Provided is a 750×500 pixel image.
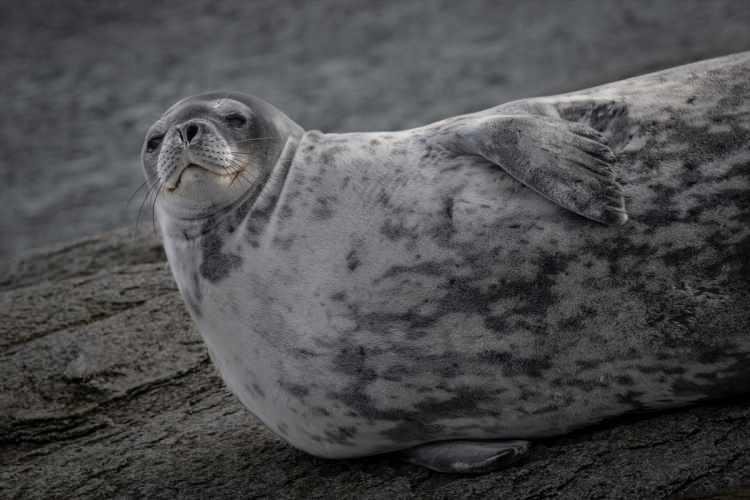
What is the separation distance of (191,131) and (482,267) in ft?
2.98

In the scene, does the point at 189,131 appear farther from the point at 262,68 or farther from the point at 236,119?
the point at 262,68

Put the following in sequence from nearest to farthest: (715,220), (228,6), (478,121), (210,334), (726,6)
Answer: (715,220) < (478,121) < (210,334) < (726,6) < (228,6)

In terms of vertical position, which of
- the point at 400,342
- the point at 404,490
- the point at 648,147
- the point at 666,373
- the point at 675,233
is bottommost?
A: the point at 404,490

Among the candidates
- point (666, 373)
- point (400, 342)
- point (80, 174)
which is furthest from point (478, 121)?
point (80, 174)

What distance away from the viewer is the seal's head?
2889 mm

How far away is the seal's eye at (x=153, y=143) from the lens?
3.10 m

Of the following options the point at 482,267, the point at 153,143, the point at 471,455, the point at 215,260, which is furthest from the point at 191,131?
the point at 471,455

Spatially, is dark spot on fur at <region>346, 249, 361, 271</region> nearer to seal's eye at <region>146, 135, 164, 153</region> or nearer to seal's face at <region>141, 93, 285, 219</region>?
seal's face at <region>141, 93, 285, 219</region>

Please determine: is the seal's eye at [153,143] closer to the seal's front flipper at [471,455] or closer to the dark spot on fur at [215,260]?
the dark spot on fur at [215,260]

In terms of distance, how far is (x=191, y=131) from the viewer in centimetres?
291

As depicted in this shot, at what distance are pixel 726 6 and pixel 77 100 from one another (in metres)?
6.28

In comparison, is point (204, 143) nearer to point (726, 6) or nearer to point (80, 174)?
point (80, 174)

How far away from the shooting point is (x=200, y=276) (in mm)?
2936

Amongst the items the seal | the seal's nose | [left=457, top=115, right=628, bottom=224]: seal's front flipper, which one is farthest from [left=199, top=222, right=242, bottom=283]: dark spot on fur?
[left=457, top=115, right=628, bottom=224]: seal's front flipper
